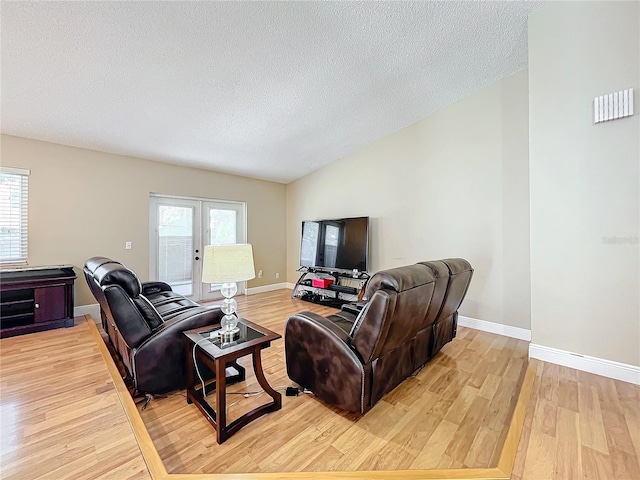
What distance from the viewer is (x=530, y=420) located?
1.67 m

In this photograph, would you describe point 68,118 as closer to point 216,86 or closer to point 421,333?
point 216,86

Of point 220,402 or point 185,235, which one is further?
point 185,235

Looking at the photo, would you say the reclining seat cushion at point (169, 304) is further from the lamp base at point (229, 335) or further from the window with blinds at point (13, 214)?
the window with blinds at point (13, 214)

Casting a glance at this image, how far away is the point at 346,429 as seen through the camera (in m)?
1.78

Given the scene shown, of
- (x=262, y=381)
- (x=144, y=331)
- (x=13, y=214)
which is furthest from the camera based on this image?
(x=13, y=214)

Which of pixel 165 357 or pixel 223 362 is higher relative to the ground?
pixel 223 362

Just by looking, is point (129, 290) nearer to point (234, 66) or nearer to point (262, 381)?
point (262, 381)

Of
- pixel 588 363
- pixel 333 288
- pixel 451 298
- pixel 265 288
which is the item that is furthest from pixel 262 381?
pixel 265 288

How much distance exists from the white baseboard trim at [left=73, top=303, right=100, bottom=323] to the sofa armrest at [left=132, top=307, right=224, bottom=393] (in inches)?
106

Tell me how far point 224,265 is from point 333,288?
324 centimetres

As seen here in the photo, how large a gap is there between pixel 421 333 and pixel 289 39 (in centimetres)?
290

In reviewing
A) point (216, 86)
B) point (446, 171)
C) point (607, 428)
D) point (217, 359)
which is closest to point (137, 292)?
point (217, 359)

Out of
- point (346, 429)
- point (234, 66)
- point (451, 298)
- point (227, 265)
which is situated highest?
point (234, 66)

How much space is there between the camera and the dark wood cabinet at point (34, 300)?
3.13 metres
